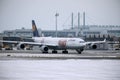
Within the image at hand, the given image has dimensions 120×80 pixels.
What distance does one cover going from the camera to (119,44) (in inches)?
5531

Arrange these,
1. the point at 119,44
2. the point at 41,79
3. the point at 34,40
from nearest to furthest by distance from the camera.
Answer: the point at 41,79, the point at 34,40, the point at 119,44

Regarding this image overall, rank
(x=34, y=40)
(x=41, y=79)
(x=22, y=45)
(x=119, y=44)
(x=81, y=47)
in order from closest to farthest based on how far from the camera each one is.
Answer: (x=41, y=79) < (x=81, y=47) < (x=22, y=45) < (x=34, y=40) < (x=119, y=44)

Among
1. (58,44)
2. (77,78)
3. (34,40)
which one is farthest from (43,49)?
(77,78)

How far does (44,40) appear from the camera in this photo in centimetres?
9325

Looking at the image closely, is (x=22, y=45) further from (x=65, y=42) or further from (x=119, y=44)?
(x=119, y=44)

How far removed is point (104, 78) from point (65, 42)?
57.2 m

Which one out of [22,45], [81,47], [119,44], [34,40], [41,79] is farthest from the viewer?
[119,44]

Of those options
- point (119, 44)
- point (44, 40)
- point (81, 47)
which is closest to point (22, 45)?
point (44, 40)

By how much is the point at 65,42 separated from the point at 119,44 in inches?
2261

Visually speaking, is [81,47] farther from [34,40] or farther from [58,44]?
[34,40]

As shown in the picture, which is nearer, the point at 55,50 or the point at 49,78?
the point at 49,78

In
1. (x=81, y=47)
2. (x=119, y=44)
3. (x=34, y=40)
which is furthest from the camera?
(x=119, y=44)

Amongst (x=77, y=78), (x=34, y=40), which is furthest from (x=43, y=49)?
(x=77, y=78)

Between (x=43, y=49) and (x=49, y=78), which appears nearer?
(x=49, y=78)
